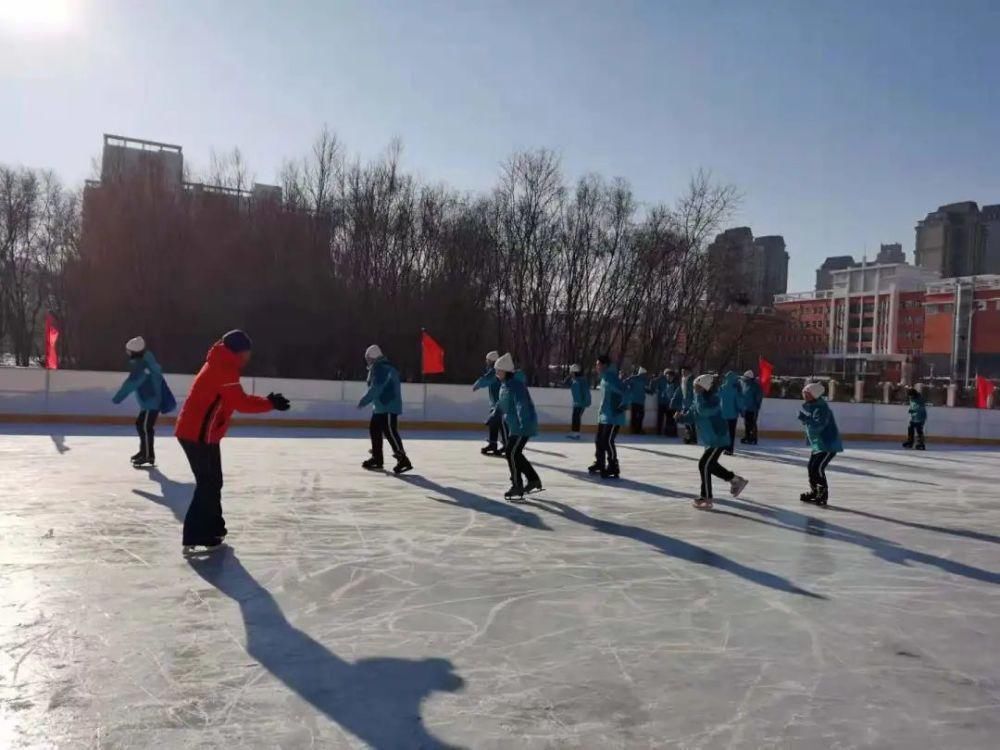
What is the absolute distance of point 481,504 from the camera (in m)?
8.38

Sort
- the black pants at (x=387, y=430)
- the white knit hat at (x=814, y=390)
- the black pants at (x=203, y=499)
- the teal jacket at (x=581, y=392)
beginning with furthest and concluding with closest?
the teal jacket at (x=581, y=392) < the black pants at (x=387, y=430) < the white knit hat at (x=814, y=390) < the black pants at (x=203, y=499)

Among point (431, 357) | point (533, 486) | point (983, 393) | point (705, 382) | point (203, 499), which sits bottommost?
point (533, 486)

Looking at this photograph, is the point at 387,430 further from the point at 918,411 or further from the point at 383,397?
the point at 918,411

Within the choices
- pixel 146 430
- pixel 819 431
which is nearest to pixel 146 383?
pixel 146 430

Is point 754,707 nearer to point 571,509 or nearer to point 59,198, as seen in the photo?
point 571,509

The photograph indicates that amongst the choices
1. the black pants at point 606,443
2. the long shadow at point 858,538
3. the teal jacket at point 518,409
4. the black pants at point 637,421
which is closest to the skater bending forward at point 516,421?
the teal jacket at point 518,409

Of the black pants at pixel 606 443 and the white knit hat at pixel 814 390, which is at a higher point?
the white knit hat at pixel 814 390

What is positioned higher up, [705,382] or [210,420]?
[705,382]

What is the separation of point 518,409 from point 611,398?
227cm

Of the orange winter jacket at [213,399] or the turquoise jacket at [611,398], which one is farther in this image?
the turquoise jacket at [611,398]

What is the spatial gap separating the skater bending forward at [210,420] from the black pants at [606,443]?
5.59 meters

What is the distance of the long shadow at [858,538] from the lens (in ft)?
20.6

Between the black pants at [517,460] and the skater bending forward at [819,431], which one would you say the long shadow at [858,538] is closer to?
the skater bending forward at [819,431]

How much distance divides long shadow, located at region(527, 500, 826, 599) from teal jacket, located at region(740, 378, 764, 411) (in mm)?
10021
